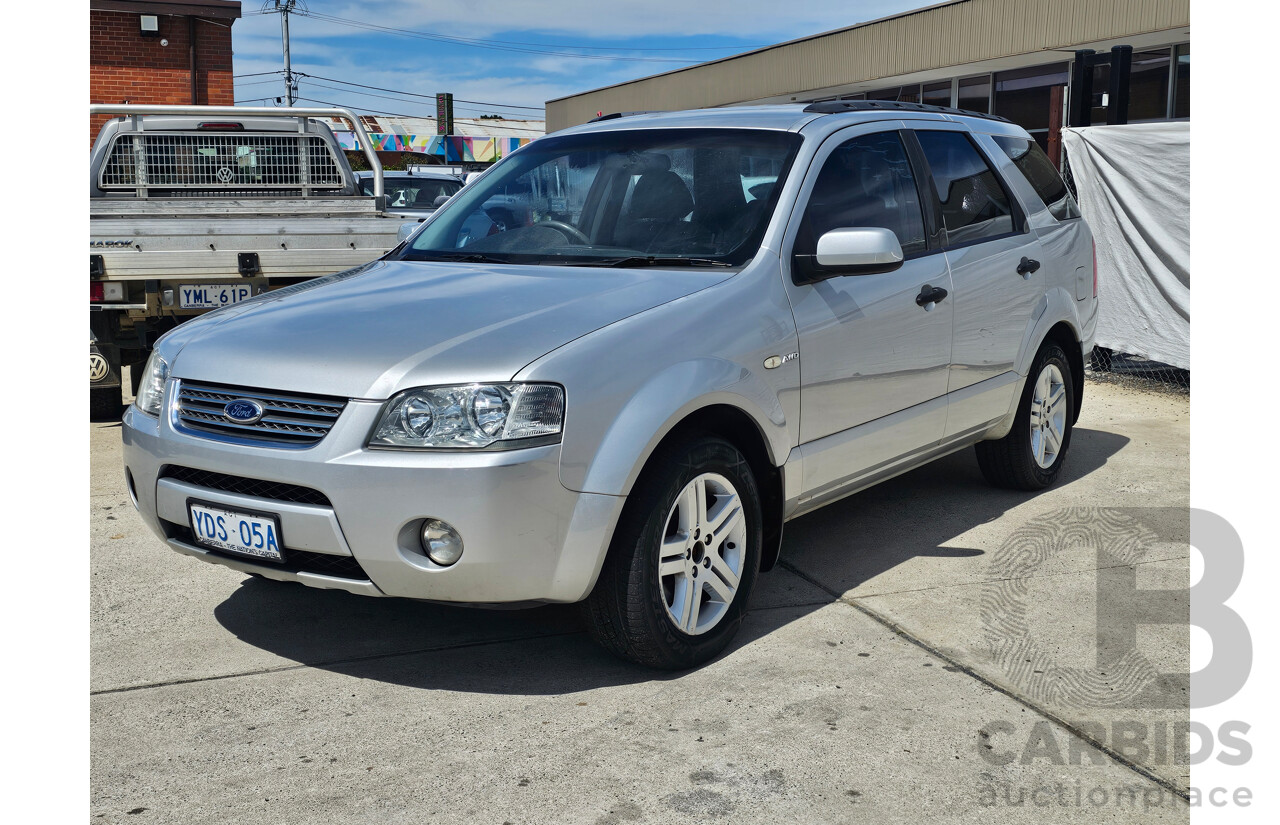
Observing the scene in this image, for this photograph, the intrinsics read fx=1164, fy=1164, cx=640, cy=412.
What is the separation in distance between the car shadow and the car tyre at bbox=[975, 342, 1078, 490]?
1.07 feet

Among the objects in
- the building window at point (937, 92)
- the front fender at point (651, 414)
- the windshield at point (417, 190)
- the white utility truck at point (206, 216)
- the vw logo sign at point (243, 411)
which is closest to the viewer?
the front fender at point (651, 414)

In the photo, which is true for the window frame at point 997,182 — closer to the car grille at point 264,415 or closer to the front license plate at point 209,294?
the car grille at point 264,415

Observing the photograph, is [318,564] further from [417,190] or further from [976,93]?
[976,93]

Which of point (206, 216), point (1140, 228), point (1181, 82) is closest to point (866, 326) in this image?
point (206, 216)

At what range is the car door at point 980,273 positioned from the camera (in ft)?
16.5

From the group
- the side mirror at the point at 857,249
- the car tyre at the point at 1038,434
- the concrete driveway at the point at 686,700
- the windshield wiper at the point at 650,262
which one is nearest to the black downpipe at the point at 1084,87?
the car tyre at the point at 1038,434

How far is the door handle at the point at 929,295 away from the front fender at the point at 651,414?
114cm

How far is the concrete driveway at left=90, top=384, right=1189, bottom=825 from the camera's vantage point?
119 inches

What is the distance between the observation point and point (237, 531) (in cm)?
350

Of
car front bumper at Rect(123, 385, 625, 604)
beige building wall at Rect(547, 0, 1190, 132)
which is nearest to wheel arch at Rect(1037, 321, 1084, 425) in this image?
car front bumper at Rect(123, 385, 625, 604)

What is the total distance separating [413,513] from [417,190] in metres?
11.9

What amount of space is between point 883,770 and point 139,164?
7.53m

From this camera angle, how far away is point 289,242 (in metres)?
7.40

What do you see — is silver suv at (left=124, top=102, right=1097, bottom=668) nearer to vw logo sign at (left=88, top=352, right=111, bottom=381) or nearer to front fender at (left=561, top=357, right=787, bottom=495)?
front fender at (left=561, top=357, right=787, bottom=495)
